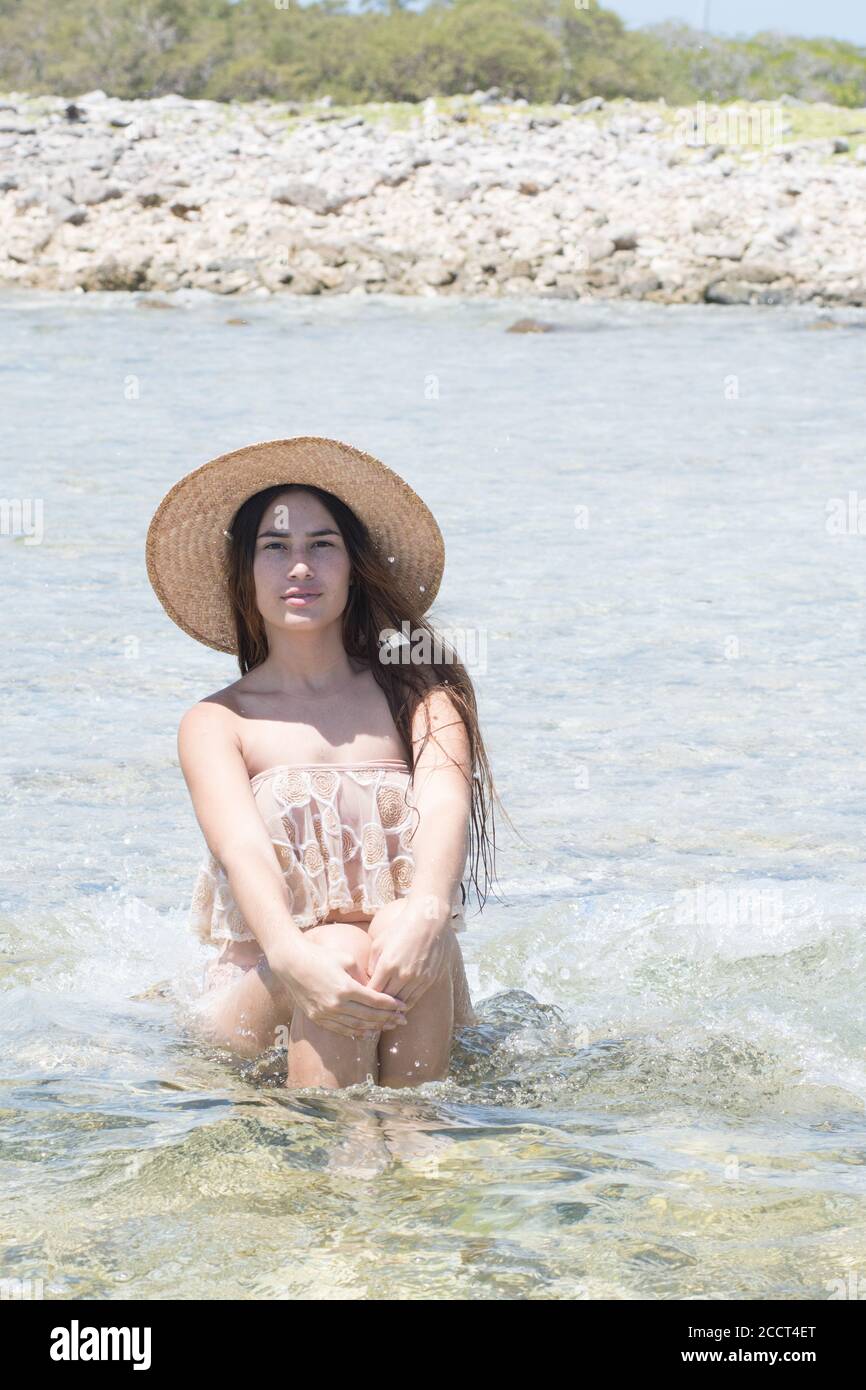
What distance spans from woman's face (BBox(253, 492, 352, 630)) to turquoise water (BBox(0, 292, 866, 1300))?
0.90 m

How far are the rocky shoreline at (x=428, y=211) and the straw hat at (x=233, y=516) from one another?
19.3 m

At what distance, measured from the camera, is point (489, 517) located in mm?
10602

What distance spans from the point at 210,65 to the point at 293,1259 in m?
38.4

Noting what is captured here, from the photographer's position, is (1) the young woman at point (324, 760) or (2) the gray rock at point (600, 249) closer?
(1) the young woman at point (324, 760)

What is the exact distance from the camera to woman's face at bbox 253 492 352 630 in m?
3.50

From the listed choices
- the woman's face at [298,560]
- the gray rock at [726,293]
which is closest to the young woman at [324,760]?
the woman's face at [298,560]

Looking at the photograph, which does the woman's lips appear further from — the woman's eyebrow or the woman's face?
the woman's eyebrow

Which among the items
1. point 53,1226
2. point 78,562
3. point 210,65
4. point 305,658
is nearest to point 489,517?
point 78,562

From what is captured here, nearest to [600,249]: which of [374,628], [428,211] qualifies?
[428,211]

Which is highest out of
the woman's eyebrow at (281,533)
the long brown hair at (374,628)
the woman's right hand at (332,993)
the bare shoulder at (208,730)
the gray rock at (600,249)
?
the gray rock at (600,249)

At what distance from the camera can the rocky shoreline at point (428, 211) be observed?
22562 millimetres
